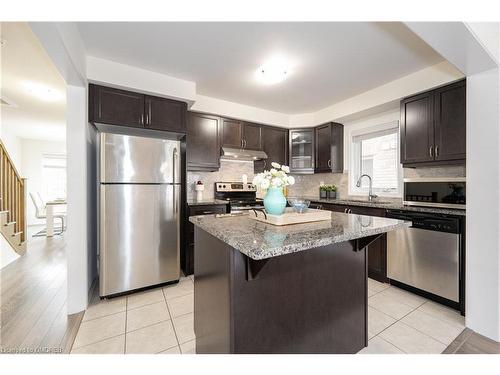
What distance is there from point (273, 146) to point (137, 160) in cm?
225

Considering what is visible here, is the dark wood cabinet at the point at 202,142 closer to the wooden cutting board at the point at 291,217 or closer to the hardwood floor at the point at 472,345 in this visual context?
the wooden cutting board at the point at 291,217

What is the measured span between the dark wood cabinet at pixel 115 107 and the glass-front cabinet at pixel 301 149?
8.30ft

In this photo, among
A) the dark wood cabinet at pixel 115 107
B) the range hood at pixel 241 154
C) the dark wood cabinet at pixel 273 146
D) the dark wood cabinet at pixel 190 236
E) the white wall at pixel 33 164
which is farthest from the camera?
the white wall at pixel 33 164

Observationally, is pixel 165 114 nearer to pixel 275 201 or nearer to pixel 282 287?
pixel 275 201

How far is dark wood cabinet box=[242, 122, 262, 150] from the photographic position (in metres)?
3.61

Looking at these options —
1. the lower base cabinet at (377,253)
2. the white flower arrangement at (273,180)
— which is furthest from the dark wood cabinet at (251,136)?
the white flower arrangement at (273,180)

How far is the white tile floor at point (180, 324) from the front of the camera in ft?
5.39

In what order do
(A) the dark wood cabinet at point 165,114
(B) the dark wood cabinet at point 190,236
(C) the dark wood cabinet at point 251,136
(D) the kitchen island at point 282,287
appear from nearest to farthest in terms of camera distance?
(D) the kitchen island at point 282,287 < (A) the dark wood cabinet at point 165,114 < (B) the dark wood cabinet at point 190,236 < (C) the dark wood cabinet at point 251,136

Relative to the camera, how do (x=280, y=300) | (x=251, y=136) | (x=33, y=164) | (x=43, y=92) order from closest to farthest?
1. (x=280, y=300)
2. (x=43, y=92)
3. (x=251, y=136)
4. (x=33, y=164)

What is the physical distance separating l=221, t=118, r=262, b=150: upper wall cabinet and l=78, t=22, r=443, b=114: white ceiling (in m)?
0.62

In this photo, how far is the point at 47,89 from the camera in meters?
3.25

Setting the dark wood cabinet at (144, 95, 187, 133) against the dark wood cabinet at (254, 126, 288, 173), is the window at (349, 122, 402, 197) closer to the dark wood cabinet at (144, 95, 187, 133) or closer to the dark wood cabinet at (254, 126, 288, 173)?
the dark wood cabinet at (254, 126, 288, 173)

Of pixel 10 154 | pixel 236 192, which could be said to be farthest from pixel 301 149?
pixel 10 154

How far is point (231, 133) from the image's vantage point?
137 inches
